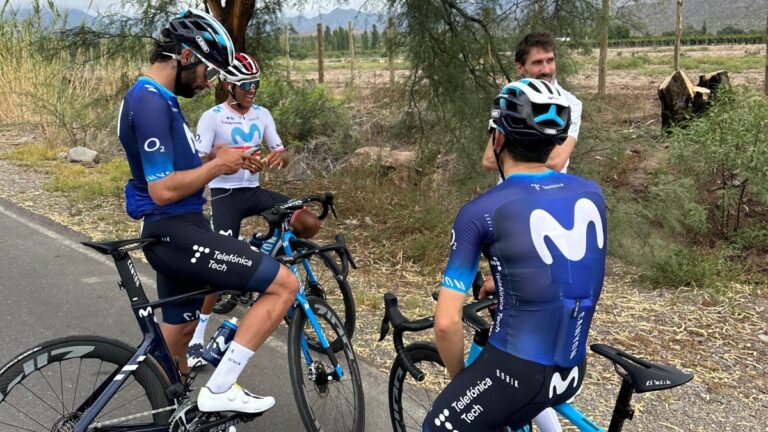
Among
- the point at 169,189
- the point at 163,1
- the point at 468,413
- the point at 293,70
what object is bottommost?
the point at 468,413

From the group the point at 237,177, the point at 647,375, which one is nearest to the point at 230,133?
the point at 237,177

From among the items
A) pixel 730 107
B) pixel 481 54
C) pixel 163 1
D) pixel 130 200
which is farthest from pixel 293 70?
pixel 130 200

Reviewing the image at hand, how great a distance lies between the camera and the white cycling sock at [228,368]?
2.90 metres

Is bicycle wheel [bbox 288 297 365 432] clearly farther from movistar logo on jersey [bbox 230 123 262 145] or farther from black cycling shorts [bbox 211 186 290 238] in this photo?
movistar logo on jersey [bbox 230 123 262 145]

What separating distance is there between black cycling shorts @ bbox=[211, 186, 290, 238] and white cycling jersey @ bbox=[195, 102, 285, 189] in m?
0.05

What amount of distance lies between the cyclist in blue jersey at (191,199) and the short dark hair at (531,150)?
1.37 metres

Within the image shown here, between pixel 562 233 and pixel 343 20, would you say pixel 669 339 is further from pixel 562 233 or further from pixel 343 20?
pixel 343 20

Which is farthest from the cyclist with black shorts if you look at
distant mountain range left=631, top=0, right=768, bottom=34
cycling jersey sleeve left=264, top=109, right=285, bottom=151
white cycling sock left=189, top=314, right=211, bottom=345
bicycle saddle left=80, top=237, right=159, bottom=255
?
distant mountain range left=631, top=0, right=768, bottom=34

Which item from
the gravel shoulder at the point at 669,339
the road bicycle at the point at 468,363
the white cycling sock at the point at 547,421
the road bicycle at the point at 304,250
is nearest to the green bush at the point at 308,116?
the gravel shoulder at the point at 669,339

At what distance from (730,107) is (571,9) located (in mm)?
2604

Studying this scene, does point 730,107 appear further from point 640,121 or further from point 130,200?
point 130,200

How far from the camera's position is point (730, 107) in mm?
7906

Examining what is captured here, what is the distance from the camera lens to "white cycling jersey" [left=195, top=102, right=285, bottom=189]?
477 cm

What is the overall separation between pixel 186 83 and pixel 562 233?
1.96 meters
